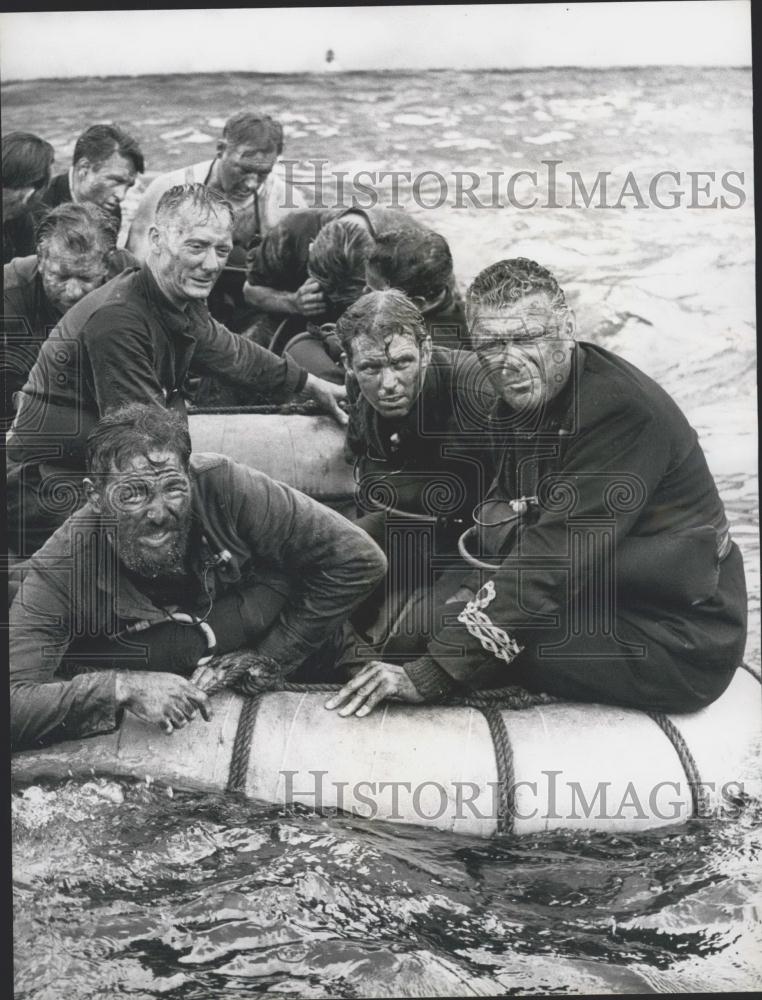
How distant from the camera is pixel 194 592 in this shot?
5141 mm

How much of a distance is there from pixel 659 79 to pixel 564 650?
2233 millimetres

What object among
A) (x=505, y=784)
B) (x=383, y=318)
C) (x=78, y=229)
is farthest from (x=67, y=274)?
(x=505, y=784)

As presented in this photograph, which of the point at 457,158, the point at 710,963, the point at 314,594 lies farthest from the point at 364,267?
the point at 710,963

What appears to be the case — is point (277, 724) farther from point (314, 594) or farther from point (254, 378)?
point (254, 378)

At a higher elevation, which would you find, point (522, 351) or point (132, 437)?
point (522, 351)

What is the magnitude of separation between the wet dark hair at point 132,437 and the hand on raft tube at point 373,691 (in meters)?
1.01

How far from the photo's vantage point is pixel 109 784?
5.04 metres

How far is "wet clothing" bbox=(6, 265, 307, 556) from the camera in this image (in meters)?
5.14

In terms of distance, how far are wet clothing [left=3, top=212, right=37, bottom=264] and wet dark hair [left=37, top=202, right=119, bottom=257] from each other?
4cm

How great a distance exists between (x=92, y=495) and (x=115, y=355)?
0.52m

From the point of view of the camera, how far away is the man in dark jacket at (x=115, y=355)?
514 centimetres

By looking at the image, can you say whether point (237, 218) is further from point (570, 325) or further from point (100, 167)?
point (570, 325)

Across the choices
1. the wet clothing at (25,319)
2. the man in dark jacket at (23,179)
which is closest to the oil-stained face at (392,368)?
the wet clothing at (25,319)

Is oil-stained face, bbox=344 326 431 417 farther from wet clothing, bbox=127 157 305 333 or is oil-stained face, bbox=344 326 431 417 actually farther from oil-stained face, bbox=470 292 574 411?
wet clothing, bbox=127 157 305 333
